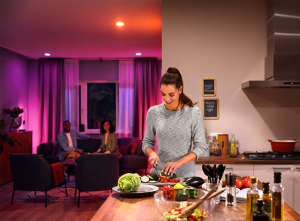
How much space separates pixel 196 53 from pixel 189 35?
240 mm

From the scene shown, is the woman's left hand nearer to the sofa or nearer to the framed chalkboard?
the framed chalkboard

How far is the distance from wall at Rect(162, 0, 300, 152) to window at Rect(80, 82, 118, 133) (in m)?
4.97

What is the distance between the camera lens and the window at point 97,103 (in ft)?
28.9

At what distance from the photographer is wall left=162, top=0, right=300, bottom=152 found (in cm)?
399

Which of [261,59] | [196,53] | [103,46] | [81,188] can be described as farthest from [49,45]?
[261,59]

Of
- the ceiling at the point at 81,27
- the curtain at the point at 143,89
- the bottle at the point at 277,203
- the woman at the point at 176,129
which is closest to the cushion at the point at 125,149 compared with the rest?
the curtain at the point at 143,89

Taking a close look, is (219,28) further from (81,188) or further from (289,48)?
(81,188)

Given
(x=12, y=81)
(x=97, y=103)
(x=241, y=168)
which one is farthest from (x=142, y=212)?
(x=97, y=103)

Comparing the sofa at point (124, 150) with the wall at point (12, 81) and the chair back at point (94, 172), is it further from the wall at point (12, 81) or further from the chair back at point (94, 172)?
the chair back at point (94, 172)

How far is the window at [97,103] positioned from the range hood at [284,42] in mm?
5489

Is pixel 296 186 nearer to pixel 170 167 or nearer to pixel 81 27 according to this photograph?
pixel 170 167

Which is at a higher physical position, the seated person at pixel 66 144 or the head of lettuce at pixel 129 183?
the head of lettuce at pixel 129 183

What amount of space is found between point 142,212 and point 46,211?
3.45 m

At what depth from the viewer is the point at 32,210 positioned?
4.57m
